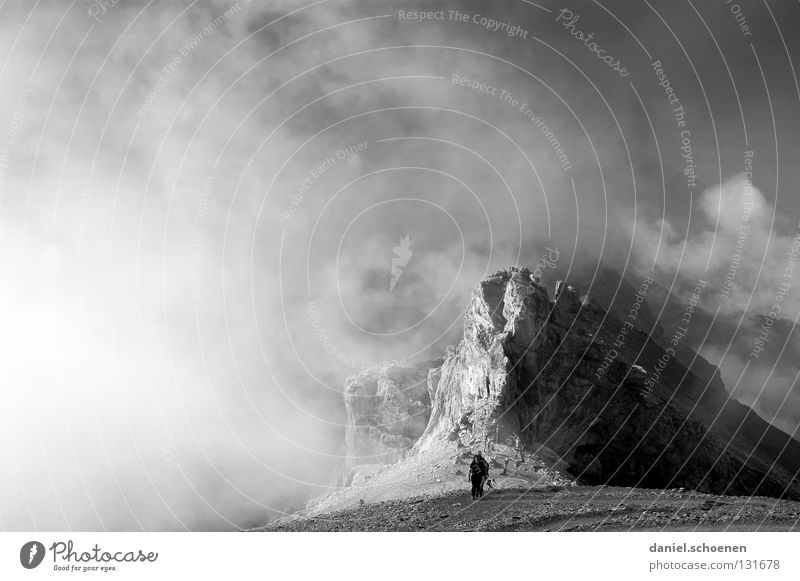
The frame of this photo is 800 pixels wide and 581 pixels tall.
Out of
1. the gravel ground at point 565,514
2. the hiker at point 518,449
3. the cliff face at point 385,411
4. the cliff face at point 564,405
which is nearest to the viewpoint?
the gravel ground at point 565,514

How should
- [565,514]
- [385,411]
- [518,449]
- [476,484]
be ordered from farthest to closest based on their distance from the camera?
[385,411]
[518,449]
[476,484]
[565,514]

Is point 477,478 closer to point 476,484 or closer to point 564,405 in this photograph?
point 476,484

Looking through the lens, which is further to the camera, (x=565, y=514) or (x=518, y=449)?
(x=518, y=449)

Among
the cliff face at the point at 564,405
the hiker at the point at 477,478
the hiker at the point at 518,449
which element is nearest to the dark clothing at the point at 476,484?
the hiker at the point at 477,478

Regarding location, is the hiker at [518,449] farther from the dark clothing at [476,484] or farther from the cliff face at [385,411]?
the cliff face at [385,411]

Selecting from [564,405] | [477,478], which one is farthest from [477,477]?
[564,405]

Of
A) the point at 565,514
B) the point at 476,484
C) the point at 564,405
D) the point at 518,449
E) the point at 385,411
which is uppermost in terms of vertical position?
the point at 564,405

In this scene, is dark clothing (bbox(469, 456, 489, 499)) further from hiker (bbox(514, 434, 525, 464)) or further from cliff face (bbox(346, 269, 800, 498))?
cliff face (bbox(346, 269, 800, 498))

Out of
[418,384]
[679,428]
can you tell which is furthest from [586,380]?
[418,384]

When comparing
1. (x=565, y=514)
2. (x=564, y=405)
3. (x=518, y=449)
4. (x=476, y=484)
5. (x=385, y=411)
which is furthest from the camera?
(x=385, y=411)

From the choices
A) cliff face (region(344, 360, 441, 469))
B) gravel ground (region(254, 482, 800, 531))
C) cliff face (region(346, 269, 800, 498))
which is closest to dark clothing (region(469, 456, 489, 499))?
gravel ground (region(254, 482, 800, 531))

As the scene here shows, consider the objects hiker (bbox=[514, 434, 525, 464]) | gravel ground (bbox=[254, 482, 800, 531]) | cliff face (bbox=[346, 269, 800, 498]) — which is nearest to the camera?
gravel ground (bbox=[254, 482, 800, 531])
